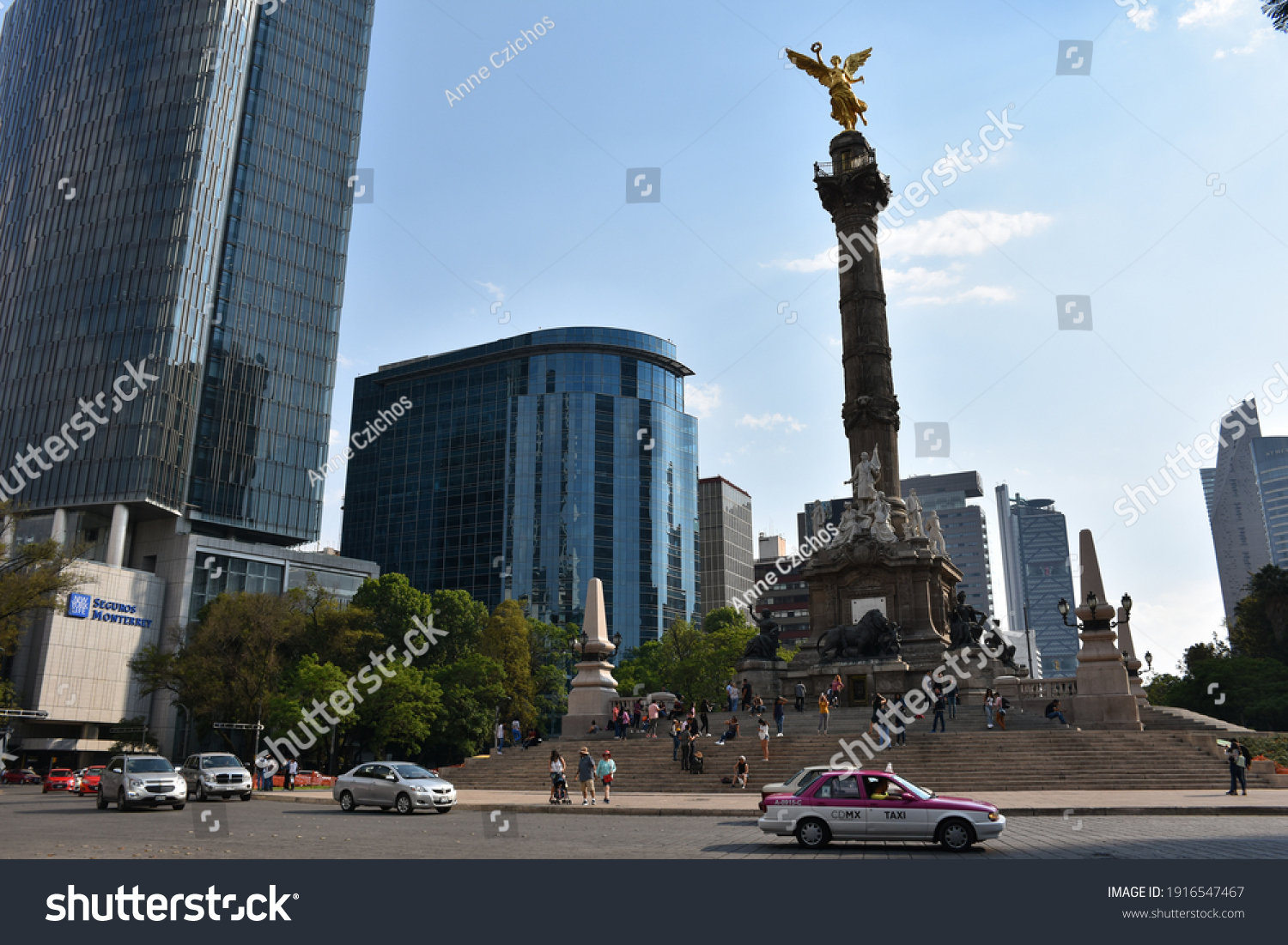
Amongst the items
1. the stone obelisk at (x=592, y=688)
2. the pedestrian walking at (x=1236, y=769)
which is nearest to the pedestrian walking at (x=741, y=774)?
the stone obelisk at (x=592, y=688)

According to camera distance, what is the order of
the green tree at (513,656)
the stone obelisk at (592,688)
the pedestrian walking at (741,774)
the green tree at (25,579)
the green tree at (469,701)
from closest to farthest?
the pedestrian walking at (741,774) → the green tree at (25,579) → the stone obelisk at (592,688) → the green tree at (469,701) → the green tree at (513,656)

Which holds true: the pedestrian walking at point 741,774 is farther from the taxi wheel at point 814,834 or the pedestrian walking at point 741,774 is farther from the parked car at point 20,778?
the parked car at point 20,778

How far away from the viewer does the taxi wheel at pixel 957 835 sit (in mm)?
13914

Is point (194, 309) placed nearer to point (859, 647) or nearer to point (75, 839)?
point (859, 647)

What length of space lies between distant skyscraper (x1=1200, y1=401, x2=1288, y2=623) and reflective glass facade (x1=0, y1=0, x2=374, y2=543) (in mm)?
173107

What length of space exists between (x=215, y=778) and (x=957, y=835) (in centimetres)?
2247

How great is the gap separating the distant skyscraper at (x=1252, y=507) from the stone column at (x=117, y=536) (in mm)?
187996

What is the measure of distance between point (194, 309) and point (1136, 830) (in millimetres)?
79739

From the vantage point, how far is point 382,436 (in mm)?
125000

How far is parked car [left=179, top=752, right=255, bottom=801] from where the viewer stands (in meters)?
27.7

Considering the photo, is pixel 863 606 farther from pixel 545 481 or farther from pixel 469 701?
pixel 545 481
